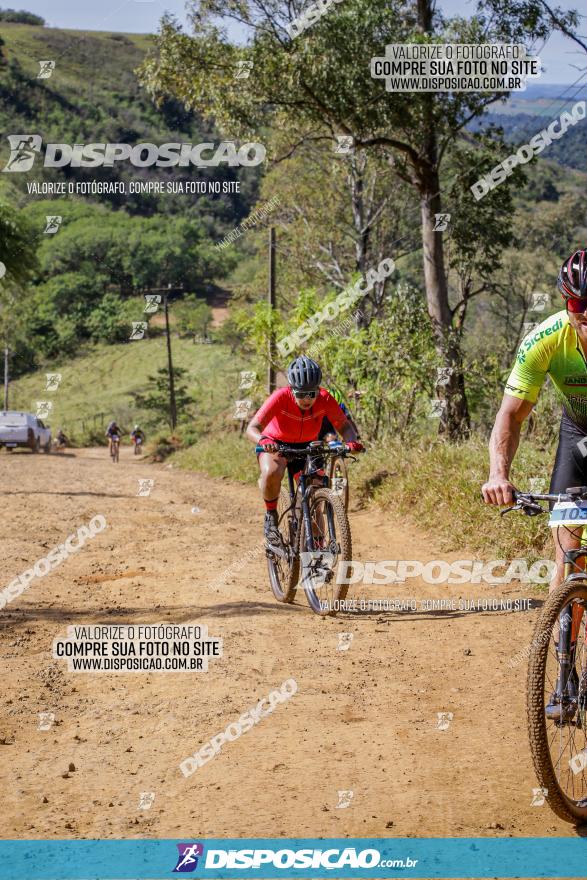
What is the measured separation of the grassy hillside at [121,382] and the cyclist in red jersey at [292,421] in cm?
4629

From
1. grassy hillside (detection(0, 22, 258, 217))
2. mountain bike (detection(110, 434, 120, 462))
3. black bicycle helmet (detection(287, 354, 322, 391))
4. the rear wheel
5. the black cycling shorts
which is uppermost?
grassy hillside (detection(0, 22, 258, 217))

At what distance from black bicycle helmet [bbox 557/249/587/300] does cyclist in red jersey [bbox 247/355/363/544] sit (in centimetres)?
402

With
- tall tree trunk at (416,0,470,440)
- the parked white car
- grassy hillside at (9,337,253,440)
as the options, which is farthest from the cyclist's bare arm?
grassy hillside at (9,337,253,440)

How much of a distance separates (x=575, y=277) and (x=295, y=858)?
8.70ft

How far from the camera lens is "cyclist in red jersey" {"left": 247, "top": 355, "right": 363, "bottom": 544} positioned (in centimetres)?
826

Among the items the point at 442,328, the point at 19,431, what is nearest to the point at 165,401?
the point at 19,431

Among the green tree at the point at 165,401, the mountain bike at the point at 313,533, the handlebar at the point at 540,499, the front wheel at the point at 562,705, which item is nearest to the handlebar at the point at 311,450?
the mountain bike at the point at 313,533

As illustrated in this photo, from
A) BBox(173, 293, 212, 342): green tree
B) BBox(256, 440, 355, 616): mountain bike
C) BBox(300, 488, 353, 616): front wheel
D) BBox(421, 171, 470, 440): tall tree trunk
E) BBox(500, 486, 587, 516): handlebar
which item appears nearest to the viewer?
BBox(500, 486, 587, 516): handlebar

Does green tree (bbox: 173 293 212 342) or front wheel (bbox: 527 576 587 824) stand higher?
green tree (bbox: 173 293 212 342)

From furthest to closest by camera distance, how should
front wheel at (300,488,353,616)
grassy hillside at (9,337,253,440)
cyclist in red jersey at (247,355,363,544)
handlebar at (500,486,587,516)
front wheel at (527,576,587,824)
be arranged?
grassy hillside at (9,337,253,440)
cyclist in red jersey at (247,355,363,544)
front wheel at (300,488,353,616)
handlebar at (500,486,587,516)
front wheel at (527,576,587,824)

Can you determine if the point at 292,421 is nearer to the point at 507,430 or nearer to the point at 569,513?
the point at 507,430

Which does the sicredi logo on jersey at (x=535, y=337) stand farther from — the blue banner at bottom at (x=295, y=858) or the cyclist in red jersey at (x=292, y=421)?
the cyclist in red jersey at (x=292, y=421)

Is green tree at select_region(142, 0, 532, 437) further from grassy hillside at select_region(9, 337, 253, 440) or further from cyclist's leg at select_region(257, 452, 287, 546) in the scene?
grassy hillside at select_region(9, 337, 253, 440)

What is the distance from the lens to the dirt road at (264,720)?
436 cm
